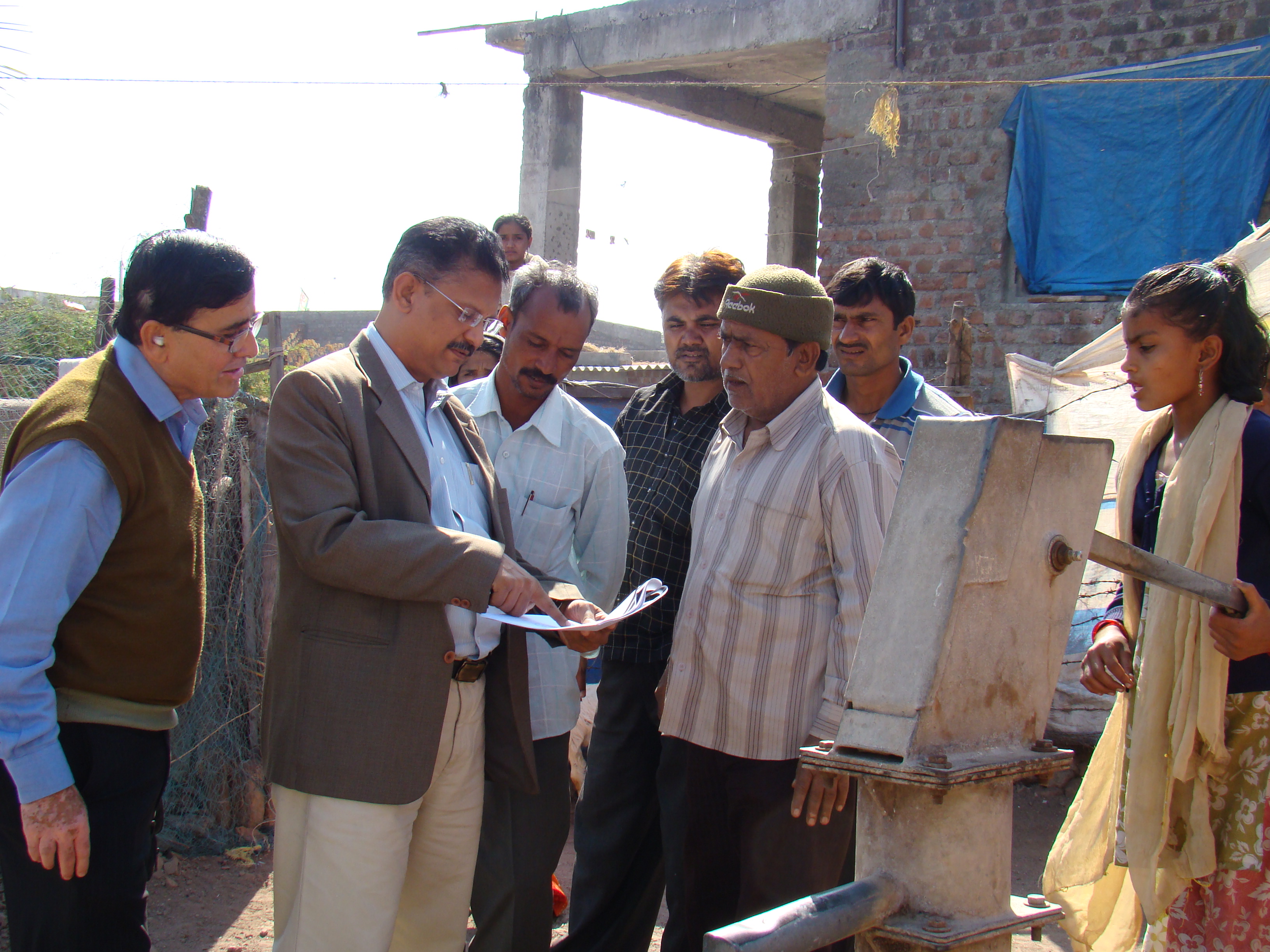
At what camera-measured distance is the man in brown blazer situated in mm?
2008

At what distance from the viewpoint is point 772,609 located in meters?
2.46

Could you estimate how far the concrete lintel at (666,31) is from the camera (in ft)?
25.3

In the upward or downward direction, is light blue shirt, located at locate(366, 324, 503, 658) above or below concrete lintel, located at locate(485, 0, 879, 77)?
below

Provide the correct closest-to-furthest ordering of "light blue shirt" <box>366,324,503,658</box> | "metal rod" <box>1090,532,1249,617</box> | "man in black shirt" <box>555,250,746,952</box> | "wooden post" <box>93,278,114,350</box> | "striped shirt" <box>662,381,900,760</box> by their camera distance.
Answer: "metal rod" <box>1090,532,1249,617</box>, "light blue shirt" <box>366,324,503,658</box>, "striped shirt" <box>662,381,900,760</box>, "man in black shirt" <box>555,250,746,952</box>, "wooden post" <box>93,278,114,350</box>

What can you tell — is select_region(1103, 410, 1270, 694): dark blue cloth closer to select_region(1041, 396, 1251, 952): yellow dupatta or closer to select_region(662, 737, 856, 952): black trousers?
select_region(1041, 396, 1251, 952): yellow dupatta

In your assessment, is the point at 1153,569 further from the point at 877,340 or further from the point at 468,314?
the point at 877,340

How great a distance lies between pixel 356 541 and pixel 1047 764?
1302 mm

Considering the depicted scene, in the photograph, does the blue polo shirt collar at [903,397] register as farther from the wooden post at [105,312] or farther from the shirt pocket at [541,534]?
the wooden post at [105,312]

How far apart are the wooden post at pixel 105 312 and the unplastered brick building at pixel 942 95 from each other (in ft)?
16.4

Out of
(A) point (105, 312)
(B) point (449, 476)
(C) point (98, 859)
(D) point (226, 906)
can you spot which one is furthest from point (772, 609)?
(A) point (105, 312)

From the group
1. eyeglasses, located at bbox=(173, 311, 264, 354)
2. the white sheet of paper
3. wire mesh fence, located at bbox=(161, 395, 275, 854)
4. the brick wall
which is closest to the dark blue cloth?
the white sheet of paper

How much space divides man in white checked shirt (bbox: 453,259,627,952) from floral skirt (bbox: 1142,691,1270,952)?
1619mm

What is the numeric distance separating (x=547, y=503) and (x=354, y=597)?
0.89 metres

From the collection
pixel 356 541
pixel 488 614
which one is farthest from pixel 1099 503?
pixel 356 541
